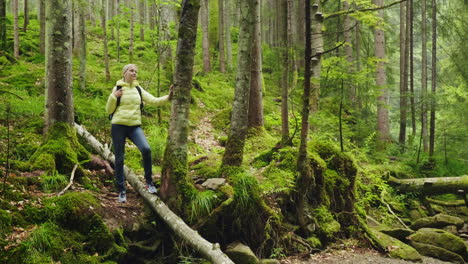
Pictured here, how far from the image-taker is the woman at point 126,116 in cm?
559

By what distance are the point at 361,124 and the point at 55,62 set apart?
933 centimetres

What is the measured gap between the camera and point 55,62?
6.17 meters

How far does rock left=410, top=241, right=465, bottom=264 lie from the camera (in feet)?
23.9

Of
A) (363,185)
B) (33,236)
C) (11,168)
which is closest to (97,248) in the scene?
(33,236)

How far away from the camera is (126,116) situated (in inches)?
221

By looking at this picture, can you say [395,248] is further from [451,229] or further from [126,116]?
[126,116]

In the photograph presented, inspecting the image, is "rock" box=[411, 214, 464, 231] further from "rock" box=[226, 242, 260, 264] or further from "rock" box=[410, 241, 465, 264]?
"rock" box=[226, 242, 260, 264]

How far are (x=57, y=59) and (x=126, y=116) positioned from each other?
185 cm

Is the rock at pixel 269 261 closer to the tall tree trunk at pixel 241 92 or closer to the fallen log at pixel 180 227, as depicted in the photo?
the fallen log at pixel 180 227

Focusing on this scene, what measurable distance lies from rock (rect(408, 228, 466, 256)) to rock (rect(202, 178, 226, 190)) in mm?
4810

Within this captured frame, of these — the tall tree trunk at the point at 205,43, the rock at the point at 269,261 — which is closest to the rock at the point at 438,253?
the rock at the point at 269,261

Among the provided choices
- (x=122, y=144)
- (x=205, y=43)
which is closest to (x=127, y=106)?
(x=122, y=144)

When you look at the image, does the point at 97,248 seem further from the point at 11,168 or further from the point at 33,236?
the point at 11,168

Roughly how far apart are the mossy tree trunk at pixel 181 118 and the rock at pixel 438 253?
17.5ft
